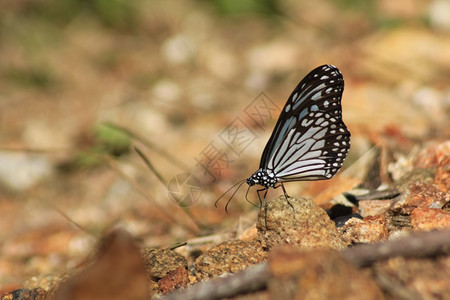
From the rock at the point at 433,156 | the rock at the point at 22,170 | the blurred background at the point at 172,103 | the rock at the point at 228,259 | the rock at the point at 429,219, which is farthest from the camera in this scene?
the rock at the point at 22,170

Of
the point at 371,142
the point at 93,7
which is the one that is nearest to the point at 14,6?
the point at 93,7

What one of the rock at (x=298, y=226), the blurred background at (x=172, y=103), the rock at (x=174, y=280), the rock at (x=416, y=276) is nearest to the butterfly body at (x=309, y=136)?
the blurred background at (x=172, y=103)

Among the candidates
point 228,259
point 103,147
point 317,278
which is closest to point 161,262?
point 228,259

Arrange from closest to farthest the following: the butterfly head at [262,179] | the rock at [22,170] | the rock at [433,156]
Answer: the rock at [433,156]
the butterfly head at [262,179]
the rock at [22,170]

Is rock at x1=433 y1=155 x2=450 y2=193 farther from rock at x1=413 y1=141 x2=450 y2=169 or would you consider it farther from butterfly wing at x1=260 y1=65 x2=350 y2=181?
butterfly wing at x1=260 y1=65 x2=350 y2=181

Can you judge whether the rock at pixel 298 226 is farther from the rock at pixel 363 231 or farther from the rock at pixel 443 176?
the rock at pixel 443 176
